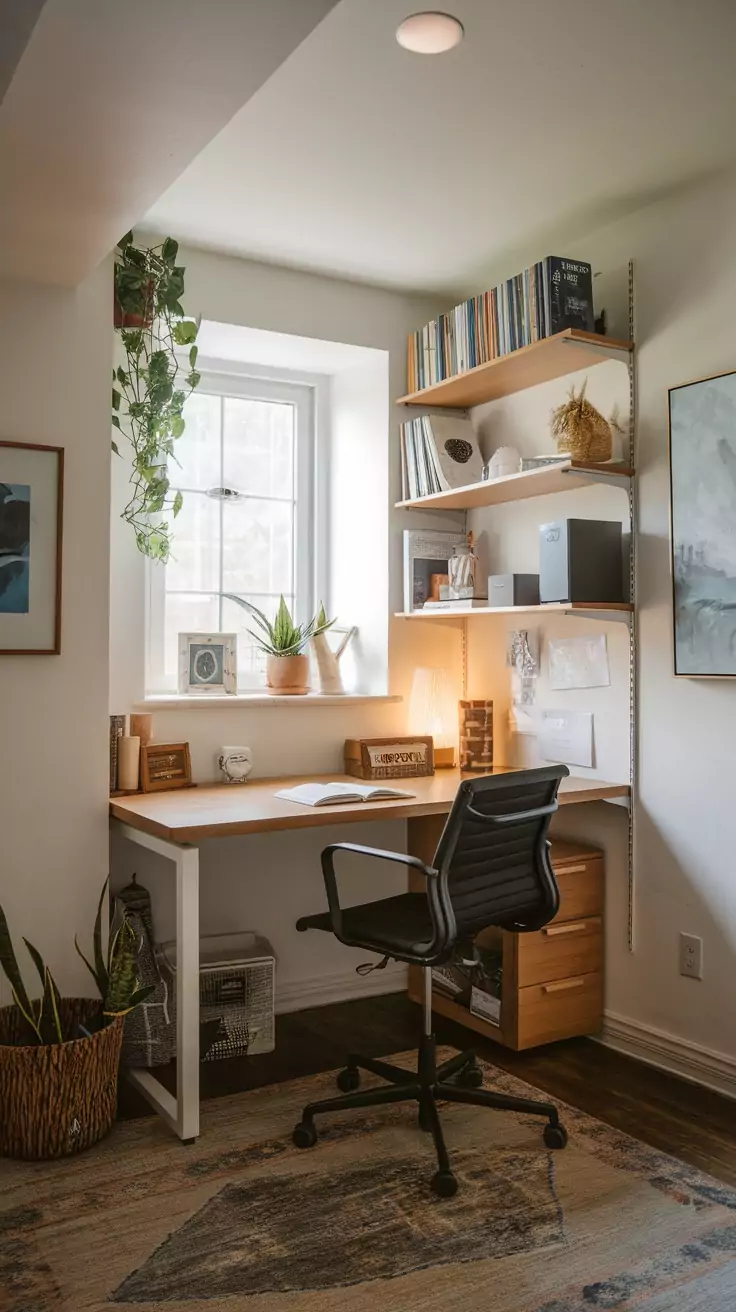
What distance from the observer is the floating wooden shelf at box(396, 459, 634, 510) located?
117 inches

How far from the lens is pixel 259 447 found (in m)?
3.81

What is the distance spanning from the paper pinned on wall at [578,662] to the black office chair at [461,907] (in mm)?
751

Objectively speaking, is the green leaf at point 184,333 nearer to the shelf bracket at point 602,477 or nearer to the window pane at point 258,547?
the window pane at point 258,547

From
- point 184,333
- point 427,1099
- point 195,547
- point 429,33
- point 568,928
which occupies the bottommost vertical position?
point 427,1099

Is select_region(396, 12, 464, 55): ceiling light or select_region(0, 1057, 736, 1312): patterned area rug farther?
select_region(396, 12, 464, 55): ceiling light

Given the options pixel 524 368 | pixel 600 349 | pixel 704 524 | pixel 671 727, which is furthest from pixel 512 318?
pixel 671 727

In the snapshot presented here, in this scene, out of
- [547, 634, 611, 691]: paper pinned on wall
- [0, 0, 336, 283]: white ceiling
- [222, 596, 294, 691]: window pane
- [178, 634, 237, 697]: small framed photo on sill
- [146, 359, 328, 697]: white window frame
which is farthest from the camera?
[146, 359, 328, 697]: white window frame

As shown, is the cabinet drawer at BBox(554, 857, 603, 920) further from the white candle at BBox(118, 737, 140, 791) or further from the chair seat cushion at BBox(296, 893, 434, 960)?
the white candle at BBox(118, 737, 140, 791)

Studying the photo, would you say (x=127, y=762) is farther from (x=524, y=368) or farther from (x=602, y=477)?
(x=524, y=368)

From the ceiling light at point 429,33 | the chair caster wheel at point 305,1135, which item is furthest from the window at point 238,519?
the ceiling light at point 429,33

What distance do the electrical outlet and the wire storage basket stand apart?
3.98 feet

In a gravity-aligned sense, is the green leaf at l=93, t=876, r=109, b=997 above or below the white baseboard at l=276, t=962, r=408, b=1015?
above

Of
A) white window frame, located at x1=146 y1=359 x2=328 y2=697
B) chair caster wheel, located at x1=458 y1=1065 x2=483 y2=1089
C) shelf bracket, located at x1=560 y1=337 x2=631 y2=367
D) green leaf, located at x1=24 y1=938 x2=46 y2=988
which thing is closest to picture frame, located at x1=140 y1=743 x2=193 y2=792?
green leaf, located at x1=24 y1=938 x2=46 y2=988

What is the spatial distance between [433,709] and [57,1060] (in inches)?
72.7
